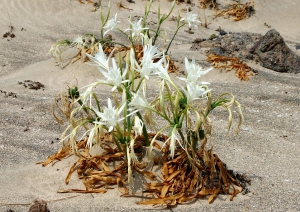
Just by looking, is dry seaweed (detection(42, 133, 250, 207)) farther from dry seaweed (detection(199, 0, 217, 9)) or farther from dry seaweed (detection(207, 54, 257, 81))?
dry seaweed (detection(199, 0, 217, 9))

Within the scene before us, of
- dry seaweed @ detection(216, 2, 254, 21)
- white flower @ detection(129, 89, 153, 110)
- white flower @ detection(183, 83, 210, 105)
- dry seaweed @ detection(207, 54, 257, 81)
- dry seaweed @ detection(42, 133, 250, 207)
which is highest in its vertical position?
dry seaweed @ detection(216, 2, 254, 21)

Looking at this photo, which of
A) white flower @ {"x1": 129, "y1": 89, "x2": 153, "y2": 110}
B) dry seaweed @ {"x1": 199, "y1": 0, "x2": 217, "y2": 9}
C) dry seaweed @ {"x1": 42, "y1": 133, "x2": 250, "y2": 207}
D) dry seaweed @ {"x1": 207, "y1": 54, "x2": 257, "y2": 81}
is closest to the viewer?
white flower @ {"x1": 129, "y1": 89, "x2": 153, "y2": 110}

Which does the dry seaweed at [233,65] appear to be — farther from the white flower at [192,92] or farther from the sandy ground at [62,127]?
the white flower at [192,92]

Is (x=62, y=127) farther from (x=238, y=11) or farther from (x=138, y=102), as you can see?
(x=238, y=11)

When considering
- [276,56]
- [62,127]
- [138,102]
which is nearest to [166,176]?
[138,102]

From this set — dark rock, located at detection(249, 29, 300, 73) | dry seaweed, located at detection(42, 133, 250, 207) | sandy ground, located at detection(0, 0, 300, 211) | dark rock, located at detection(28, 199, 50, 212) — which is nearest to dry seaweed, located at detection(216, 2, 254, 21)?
sandy ground, located at detection(0, 0, 300, 211)

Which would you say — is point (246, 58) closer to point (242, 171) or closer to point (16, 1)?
point (242, 171)

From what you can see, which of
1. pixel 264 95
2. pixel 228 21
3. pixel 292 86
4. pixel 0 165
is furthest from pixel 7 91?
pixel 228 21

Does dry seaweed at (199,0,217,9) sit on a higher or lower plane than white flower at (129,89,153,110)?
higher
